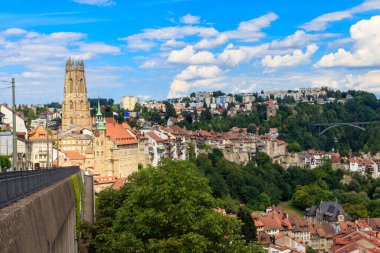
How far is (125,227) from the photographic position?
29156 mm

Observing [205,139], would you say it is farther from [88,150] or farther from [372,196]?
[88,150]

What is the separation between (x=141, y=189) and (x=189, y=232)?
154 inches

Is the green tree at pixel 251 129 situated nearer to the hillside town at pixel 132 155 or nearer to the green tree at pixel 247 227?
the hillside town at pixel 132 155

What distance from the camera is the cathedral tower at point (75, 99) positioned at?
4461 inches

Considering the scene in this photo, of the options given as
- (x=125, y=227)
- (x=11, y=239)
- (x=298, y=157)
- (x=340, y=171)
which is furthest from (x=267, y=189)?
(x=11, y=239)

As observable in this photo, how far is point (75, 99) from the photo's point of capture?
11381cm

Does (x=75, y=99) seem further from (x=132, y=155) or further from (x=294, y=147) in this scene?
(x=294, y=147)

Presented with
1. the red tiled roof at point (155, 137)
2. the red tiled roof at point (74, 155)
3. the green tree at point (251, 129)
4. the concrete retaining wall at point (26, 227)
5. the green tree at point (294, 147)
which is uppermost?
the concrete retaining wall at point (26, 227)

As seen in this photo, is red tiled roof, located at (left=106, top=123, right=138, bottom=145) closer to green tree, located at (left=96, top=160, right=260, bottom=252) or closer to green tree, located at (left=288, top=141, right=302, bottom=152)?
green tree, located at (left=96, top=160, right=260, bottom=252)

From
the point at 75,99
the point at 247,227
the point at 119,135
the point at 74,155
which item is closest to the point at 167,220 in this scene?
the point at 247,227

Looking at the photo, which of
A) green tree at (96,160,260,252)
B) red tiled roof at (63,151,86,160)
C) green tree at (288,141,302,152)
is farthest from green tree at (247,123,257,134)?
green tree at (96,160,260,252)

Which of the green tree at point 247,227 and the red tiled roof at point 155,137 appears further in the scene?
the red tiled roof at point 155,137

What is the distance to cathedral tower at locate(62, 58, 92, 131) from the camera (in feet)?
372

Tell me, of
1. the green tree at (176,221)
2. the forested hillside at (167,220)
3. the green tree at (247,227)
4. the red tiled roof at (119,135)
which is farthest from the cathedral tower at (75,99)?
the green tree at (176,221)
